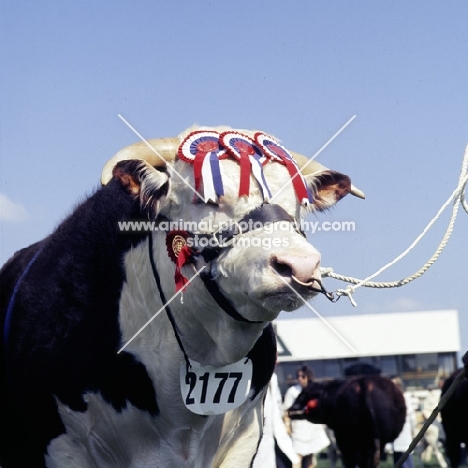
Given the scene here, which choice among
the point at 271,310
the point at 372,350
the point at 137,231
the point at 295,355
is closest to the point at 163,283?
the point at 137,231

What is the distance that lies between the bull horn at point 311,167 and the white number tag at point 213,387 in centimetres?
104

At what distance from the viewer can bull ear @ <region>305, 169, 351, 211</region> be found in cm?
503

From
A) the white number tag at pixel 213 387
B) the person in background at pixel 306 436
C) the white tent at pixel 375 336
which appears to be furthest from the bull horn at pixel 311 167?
the white tent at pixel 375 336

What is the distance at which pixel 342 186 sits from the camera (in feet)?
16.7

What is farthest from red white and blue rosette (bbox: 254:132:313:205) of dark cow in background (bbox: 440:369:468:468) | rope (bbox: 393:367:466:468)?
dark cow in background (bbox: 440:369:468:468)

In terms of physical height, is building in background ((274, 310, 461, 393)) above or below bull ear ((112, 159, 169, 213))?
above

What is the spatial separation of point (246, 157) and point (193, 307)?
759 millimetres

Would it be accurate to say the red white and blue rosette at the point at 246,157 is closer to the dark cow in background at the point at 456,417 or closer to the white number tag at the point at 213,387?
the white number tag at the point at 213,387

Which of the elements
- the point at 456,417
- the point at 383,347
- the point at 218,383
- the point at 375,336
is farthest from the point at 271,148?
the point at 375,336

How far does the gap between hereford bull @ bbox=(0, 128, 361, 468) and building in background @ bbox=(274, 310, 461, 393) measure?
20.4 meters

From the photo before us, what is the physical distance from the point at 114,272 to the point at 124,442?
33.8 inches

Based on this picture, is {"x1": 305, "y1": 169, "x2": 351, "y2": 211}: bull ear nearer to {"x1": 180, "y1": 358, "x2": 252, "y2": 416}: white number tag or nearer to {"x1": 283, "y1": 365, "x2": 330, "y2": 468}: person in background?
{"x1": 180, "y1": 358, "x2": 252, "y2": 416}: white number tag

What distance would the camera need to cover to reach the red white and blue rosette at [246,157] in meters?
4.47

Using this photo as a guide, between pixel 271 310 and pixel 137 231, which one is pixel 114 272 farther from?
pixel 271 310
